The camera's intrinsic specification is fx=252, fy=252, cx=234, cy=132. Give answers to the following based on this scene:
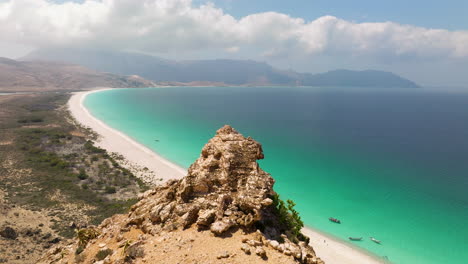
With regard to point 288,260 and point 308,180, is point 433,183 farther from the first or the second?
point 288,260

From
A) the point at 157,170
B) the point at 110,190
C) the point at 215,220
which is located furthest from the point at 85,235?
the point at 157,170

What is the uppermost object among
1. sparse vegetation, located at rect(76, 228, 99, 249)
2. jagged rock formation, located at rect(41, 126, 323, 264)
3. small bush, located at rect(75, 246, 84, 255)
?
jagged rock formation, located at rect(41, 126, 323, 264)

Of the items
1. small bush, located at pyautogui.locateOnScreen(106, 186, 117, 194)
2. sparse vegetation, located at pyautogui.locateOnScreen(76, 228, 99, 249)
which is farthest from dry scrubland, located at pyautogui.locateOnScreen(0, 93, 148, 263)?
sparse vegetation, located at pyautogui.locateOnScreen(76, 228, 99, 249)

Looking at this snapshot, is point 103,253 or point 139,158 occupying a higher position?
point 103,253

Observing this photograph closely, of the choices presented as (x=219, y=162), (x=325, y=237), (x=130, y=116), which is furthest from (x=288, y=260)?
(x=130, y=116)

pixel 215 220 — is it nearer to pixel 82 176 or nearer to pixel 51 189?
pixel 51 189

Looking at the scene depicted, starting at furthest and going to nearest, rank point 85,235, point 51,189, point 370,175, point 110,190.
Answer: point 370,175 → point 110,190 → point 51,189 → point 85,235

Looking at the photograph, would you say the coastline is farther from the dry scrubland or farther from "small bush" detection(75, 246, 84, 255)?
"small bush" detection(75, 246, 84, 255)

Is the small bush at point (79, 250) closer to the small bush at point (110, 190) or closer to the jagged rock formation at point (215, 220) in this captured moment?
the jagged rock formation at point (215, 220)
